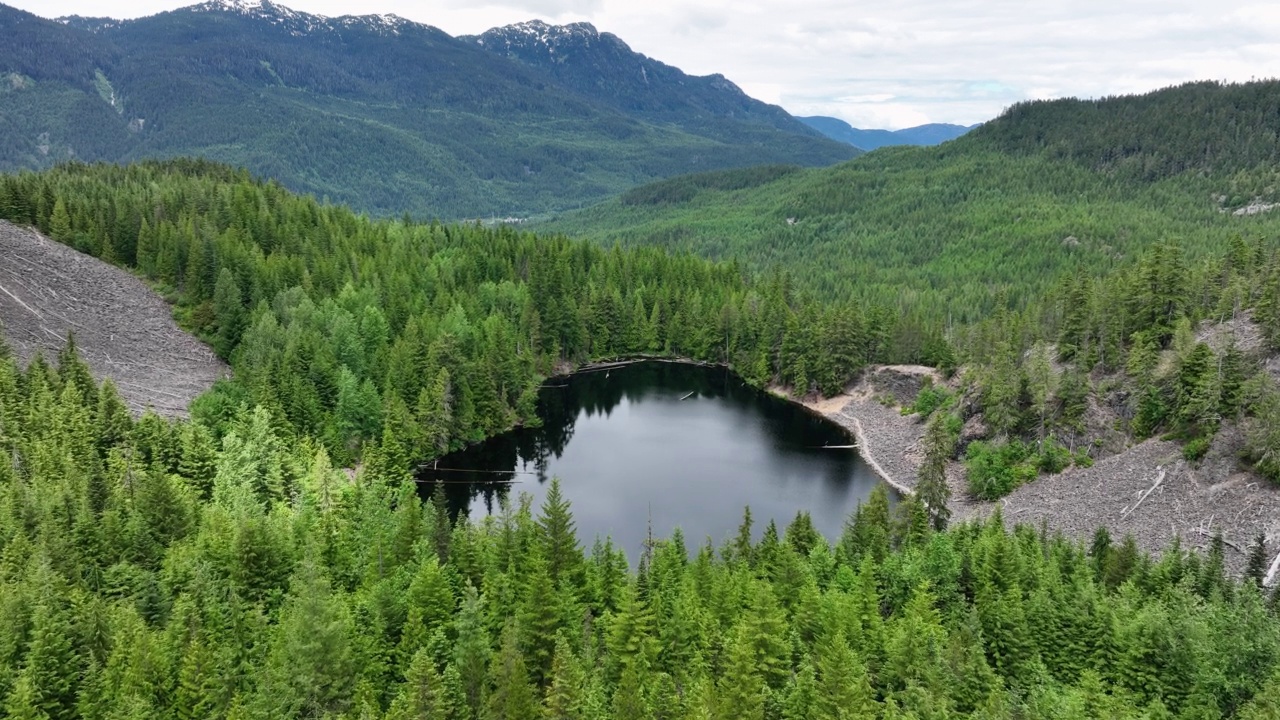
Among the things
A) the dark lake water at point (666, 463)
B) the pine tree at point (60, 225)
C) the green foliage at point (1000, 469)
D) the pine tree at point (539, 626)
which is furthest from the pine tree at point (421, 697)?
the pine tree at point (60, 225)

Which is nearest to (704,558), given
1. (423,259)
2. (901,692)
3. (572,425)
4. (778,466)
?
(901,692)

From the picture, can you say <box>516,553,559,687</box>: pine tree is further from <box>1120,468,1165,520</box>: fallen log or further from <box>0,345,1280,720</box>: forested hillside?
<box>1120,468,1165,520</box>: fallen log

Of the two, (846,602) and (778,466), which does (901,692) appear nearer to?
(846,602)

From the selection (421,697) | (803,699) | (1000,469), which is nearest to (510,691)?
(421,697)

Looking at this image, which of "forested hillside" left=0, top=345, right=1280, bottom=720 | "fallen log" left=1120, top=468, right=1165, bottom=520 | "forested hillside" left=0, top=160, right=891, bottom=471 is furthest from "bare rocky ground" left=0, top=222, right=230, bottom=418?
"fallen log" left=1120, top=468, right=1165, bottom=520

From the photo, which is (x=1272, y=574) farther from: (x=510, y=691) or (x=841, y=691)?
(x=510, y=691)

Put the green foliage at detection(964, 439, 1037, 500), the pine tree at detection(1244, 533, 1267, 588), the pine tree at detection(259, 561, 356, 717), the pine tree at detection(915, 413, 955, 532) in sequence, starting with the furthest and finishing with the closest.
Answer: the green foliage at detection(964, 439, 1037, 500)
the pine tree at detection(915, 413, 955, 532)
the pine tree at detection(1244, 533, 1267, 588)
the pine tree at detection(259, 561, 356, 717)
